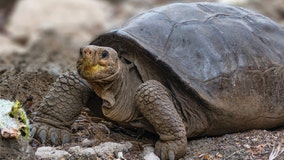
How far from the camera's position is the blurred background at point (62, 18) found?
16484 millimetres

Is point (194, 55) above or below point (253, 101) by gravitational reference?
above

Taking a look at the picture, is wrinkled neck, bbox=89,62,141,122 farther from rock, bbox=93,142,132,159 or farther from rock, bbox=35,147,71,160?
rock, bbox=35,147,71,160

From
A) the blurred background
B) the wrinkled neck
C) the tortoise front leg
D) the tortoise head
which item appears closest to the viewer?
the tortoise head

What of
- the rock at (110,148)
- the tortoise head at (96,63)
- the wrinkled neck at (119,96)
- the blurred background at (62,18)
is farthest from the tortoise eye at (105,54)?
the blurred background at (62,18)

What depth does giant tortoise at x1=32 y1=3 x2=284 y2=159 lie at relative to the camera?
4457mm

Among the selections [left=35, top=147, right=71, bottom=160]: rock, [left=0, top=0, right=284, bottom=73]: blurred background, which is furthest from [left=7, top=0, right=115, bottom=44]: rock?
[left=35, top=147, right=71, bottom=160]: rock

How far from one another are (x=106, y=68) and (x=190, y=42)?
683 millimetres

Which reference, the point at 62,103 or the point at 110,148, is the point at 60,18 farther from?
the point at 110,148

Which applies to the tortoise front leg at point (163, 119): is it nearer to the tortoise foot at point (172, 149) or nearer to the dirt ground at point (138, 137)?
the tortoise foot at point (172, 149)

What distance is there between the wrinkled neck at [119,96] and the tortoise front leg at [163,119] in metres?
0.22

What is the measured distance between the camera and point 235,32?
4.96 metres

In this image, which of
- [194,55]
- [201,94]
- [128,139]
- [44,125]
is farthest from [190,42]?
[44,125]

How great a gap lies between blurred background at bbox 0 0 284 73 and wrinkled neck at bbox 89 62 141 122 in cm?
1030

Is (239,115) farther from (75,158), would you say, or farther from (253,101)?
(75,158)
